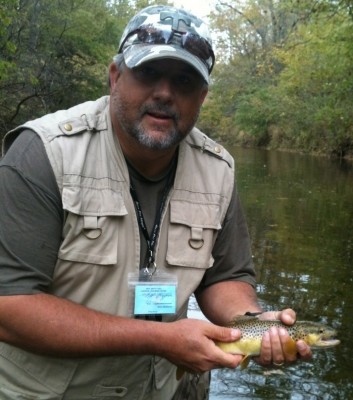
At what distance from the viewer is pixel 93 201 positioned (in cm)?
273

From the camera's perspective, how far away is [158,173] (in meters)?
3.05

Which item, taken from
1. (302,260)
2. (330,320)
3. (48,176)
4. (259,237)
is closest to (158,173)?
(48,176)

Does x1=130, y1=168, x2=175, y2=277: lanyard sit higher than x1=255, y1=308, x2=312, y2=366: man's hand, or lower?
higher

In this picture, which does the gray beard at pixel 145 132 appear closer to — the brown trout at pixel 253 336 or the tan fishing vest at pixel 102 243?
the tan fishing vest at pixel 102 243

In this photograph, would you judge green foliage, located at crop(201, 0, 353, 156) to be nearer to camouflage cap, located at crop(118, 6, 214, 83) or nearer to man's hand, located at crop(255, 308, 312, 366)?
camouflage cap, located at crop(118, 6, 214, 83)

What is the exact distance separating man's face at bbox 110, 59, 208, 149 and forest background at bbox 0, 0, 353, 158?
1425 cm

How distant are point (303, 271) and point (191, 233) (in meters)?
6.95

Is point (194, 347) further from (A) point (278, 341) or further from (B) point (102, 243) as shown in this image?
(B) point (102, 243)

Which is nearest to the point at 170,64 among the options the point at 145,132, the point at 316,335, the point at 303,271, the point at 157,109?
the point at 157,109

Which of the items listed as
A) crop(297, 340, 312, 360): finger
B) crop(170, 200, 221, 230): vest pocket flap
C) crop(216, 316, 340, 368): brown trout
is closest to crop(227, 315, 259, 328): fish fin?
crop(216, 316, 340, 368): brown trout

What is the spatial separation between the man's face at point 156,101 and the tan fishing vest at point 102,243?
129 millimetres

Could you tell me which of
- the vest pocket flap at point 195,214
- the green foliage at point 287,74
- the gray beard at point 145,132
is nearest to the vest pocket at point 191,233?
the vest pocket flap at point 195,214

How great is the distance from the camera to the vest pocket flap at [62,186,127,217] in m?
2.62

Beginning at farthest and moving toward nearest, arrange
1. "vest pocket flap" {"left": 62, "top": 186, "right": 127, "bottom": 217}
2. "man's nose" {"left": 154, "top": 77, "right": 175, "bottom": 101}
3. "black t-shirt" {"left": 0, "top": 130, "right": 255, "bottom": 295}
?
"man's nose" {"left": 154, "top": 77, "right": 175, "bottom": 101}
"vest pocket flap" {"left": 62, "top": 186, "right": 127, "bottom": 217}
"black t-shirt" {"left": 0, "top": 130, "right": 255, "bottom": 295}
